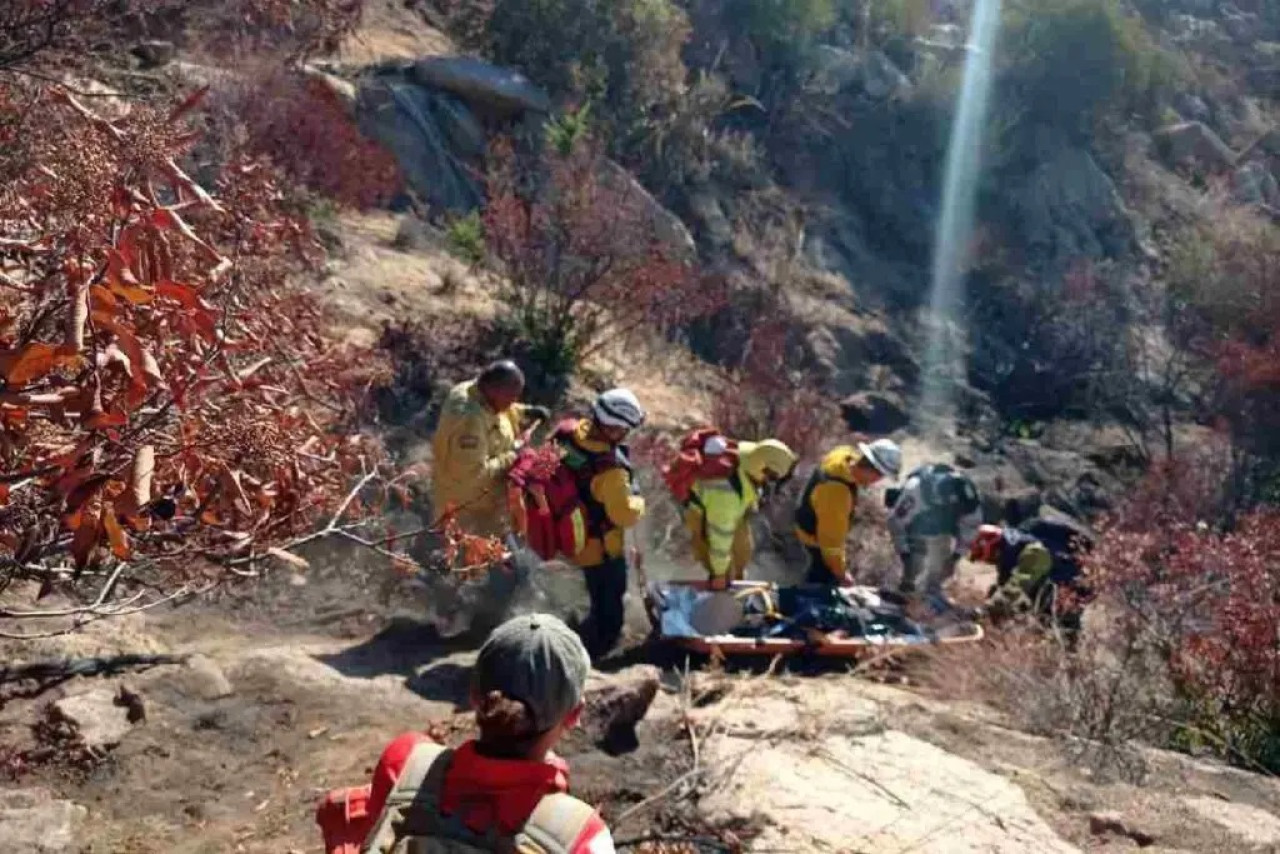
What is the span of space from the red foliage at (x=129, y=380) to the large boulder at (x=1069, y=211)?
2232 centimetres

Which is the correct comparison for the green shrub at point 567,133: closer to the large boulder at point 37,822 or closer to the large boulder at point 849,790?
the large boulder at point 849,790

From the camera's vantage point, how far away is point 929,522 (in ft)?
29.1

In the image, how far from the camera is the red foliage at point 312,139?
37.6 ft

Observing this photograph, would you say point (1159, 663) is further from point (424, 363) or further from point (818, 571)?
point (424, 363)

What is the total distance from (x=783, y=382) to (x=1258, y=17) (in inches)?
1183

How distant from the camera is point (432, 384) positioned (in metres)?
11.2

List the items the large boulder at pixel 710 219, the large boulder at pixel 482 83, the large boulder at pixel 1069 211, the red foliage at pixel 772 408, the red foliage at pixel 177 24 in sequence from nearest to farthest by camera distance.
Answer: the red foliage at pixel 177 24, the red foliage at pixel 772 408, the large boulder at pixel 482 83, the large boulder at pixel 710 219, the large boulder at pixel 1069 211

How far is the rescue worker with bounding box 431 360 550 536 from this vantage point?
6367mm

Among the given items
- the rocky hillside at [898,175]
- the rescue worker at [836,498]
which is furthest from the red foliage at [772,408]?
the rescue worker at [836,498]

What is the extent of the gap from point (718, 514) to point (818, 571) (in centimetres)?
121

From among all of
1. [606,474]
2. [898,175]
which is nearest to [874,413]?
[898,175]

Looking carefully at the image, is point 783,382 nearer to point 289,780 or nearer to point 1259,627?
point 1259,627

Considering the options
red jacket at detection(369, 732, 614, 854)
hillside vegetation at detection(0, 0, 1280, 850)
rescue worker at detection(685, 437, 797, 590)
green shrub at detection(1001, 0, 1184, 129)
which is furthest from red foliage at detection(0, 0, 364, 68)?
green shrub at detection(1001, 0, 1184, 129)

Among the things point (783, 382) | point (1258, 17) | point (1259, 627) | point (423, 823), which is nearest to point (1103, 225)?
point (783, 382)
